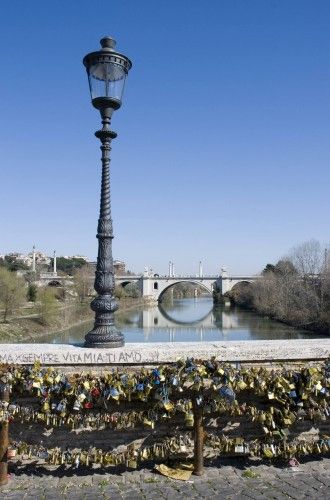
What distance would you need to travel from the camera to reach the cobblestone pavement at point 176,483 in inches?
147

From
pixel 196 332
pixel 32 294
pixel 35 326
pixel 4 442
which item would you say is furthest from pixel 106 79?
pixel 32 294

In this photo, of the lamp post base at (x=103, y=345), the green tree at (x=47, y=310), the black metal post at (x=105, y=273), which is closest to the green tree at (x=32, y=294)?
the green tree at (x=47, y=310)

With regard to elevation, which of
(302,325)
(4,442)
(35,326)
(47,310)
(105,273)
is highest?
(105,273)

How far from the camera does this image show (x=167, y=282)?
73.8 m

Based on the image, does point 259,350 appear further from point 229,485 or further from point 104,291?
point 104,291

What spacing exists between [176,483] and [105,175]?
3.19 meters

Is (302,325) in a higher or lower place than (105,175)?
lower

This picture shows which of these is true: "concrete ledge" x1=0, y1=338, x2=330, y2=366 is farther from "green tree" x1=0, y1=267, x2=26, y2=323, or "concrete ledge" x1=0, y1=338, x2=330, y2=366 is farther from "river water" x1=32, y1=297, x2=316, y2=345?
"green tree" x1=0, y1=267, x2=26, y2=323

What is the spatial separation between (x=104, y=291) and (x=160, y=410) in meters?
1.38

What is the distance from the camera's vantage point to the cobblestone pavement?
3.72 m

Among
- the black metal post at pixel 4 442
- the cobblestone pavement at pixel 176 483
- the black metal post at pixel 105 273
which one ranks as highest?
the black metal post at pixel 105 273

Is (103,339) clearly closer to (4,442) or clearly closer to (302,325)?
(4,442)

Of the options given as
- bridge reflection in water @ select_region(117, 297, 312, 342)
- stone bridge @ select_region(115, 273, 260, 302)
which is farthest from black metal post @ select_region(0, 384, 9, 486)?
stone bridge @ select_region(115, 273, 260, 302)

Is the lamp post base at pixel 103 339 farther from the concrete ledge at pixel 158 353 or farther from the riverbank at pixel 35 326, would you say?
the riverbank at pixel 35 326
